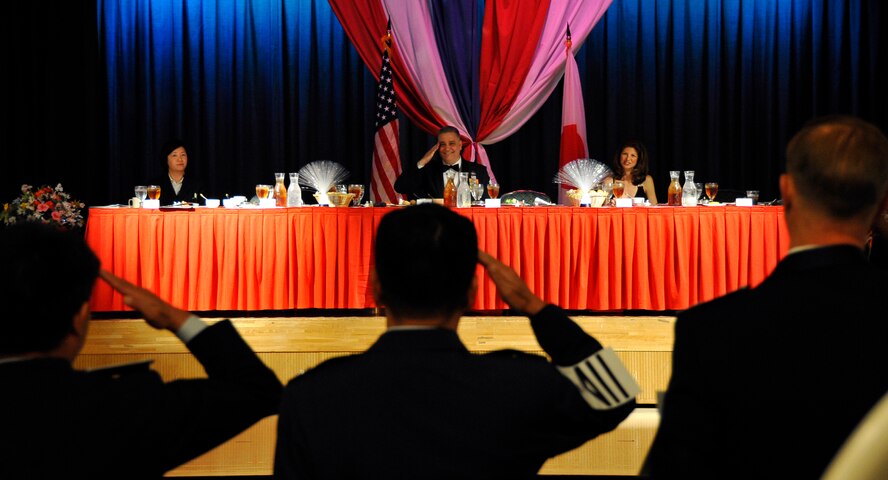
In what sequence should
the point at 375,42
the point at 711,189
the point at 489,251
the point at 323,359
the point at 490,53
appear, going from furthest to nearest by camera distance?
the point at 490,53 < the point at 375,42 < the point at 711,189 < the point at 489,251 < the point at 323,359

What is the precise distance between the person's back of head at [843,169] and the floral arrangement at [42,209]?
479 centimetres

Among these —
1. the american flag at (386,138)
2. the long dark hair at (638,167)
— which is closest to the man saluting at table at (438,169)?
the american flag at (386,138)

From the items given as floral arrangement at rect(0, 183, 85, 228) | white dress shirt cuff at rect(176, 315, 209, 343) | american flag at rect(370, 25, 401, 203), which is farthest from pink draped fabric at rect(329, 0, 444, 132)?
white dress shirt cuff at rect(176, 315, 209, 343)

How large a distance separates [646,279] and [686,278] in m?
0.22

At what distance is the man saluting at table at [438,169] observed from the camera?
551 cm

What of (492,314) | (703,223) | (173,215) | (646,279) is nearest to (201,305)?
(173,215)

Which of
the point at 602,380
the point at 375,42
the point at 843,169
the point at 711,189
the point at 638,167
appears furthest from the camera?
the point at 375,42

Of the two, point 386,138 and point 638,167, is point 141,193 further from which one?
point 638,167

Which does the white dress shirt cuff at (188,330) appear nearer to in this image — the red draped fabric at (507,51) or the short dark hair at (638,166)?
the short dark hair at (638,166)

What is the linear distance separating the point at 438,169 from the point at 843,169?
15.1 feet

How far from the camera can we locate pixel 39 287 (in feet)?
3.80

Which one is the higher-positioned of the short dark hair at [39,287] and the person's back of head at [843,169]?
the person's back of head at [843,169]

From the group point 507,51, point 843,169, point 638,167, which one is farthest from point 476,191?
point 843,169

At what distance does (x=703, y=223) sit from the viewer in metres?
4.74
